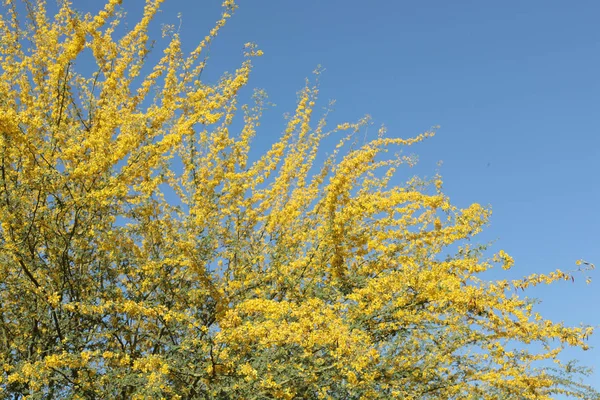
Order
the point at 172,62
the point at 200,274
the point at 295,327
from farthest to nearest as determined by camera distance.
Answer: the point at 172,62, the point at 200,274, the point at 295,327

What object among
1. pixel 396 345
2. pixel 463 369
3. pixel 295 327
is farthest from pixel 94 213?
pixel 463 369

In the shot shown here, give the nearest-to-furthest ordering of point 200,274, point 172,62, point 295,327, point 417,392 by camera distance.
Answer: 1. point 295,327
2. point 417,392
3. point 200,274
4. point 172,62

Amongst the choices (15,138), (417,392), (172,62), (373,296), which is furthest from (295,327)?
(172,62)

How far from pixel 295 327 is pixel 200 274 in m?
1.48

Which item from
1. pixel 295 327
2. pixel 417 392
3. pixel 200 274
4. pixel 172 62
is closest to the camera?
pixel 295 327

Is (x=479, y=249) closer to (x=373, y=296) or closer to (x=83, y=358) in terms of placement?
(x=373, y=296)

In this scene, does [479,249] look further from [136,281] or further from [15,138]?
[15,138]

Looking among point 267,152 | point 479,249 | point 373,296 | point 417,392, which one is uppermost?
point 267,152

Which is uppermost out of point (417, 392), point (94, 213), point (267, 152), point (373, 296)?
point (267, 152)

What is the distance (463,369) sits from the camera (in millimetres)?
5762

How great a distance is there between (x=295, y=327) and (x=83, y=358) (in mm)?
1787

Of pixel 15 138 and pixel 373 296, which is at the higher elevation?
pixel 15 138

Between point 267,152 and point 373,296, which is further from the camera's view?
point 267,152

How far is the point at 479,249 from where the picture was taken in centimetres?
624
